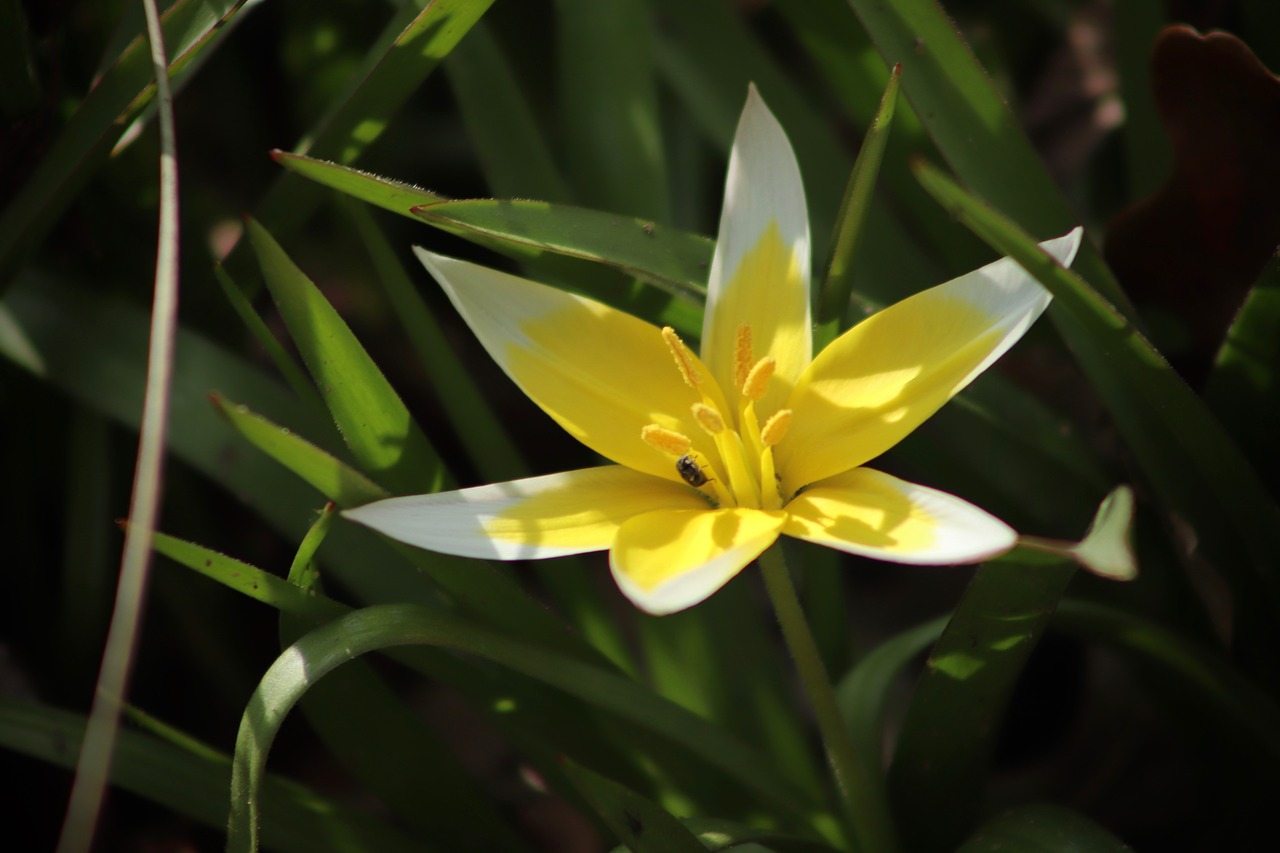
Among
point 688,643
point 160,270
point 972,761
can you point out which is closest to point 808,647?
point 972,761

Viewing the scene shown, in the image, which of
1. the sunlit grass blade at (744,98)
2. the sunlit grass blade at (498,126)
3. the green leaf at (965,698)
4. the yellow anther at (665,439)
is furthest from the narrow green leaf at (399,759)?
the sunlit grass blade at (744,98)

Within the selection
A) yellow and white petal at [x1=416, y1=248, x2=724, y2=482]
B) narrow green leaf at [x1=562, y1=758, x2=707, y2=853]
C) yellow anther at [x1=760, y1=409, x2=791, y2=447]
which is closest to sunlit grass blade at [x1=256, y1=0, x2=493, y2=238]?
yellow and white petal at [x1=416, y1=248, x2=724, y2=482]

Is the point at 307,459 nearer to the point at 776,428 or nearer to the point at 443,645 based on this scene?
the point at 443,645

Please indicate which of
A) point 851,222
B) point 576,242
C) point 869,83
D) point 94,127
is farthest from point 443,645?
point 869,83

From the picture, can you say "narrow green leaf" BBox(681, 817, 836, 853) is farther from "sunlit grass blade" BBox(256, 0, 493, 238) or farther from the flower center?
"sunlit grass blade" BBox(256, 0, 493, 238)

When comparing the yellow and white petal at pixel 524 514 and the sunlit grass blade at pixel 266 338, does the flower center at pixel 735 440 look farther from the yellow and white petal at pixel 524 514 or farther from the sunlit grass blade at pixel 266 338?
the sunlit grass blade at pixel 266 338

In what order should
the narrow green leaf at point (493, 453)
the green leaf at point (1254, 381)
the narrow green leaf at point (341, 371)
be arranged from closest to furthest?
the narrow green leaf at point (341, 371)
the green leaf at point (1254, 381)
the narrow green leaf at point (493, 453)
